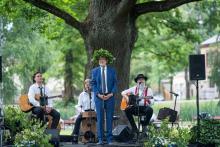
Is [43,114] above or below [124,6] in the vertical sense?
below

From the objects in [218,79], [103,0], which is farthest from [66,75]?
[103,0]

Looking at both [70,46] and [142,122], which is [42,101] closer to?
[142,122]

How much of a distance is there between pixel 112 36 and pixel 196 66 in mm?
2706

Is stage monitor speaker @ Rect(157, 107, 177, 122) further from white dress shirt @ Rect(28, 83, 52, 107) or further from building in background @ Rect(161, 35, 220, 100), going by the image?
building in background @ Rect(161, 35, 220, 100)

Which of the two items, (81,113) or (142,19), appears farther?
(142,19)

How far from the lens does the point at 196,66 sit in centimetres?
1141

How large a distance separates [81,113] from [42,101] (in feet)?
3.09

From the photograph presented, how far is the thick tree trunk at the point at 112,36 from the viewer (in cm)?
1324

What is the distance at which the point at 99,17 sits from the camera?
43.9ft

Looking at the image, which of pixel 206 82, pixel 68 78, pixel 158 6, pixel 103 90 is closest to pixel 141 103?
pixel 103 90

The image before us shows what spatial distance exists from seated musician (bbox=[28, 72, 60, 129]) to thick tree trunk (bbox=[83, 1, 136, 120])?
6.61 ft

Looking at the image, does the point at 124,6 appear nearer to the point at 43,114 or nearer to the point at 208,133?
the point at 43,114

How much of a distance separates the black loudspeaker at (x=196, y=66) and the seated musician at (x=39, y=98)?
3233mm

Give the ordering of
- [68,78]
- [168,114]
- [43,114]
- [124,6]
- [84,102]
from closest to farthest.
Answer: [43,114] < [84,102] < [168,114] < [124,6] < [68,78]
